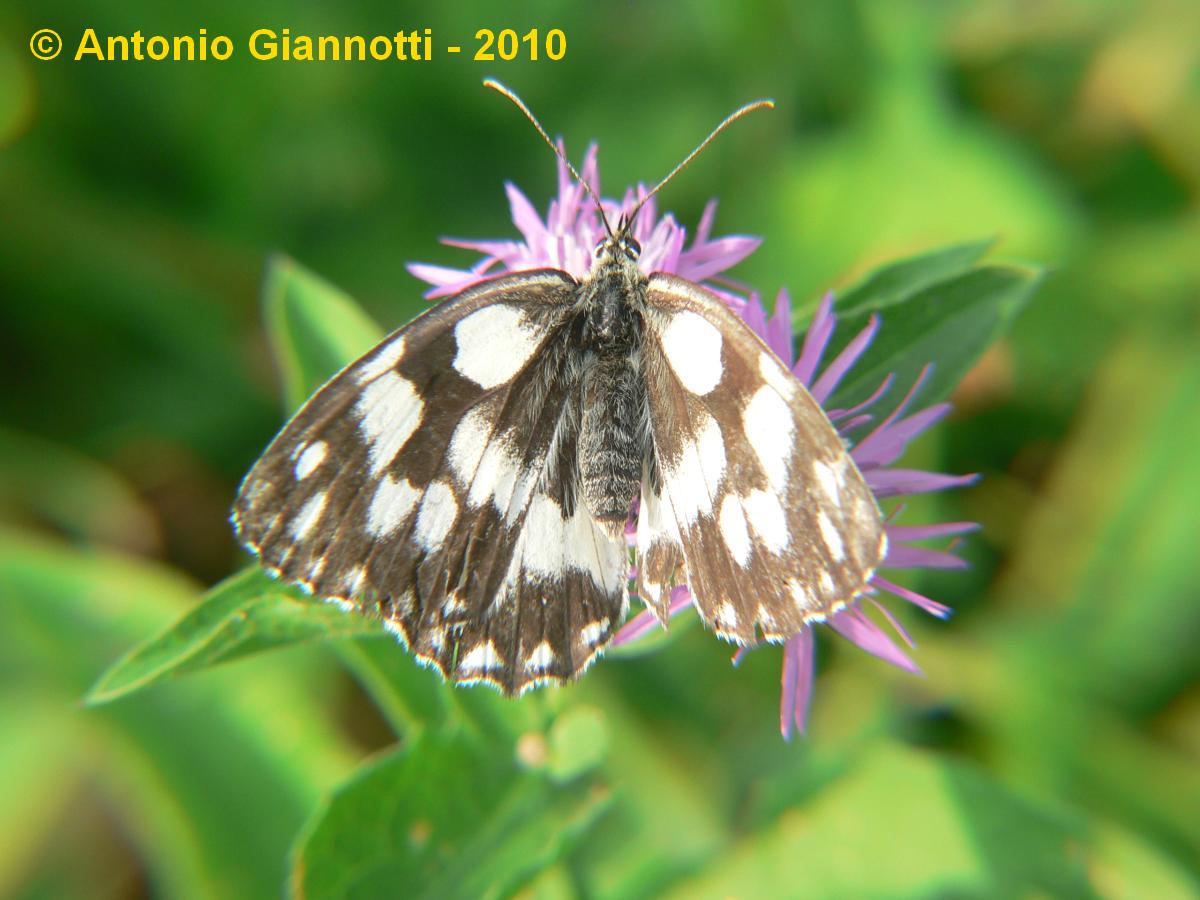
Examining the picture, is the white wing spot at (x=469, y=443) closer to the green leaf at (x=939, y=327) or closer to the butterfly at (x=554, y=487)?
the butterfly at (x=554, y=487)

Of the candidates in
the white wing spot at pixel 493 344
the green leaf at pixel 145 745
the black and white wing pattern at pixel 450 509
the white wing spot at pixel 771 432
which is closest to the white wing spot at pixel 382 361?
the black and white wing pattern at pixel 450 509

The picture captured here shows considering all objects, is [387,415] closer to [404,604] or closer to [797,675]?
[404,604]

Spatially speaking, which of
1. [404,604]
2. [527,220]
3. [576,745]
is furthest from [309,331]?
[576,745]

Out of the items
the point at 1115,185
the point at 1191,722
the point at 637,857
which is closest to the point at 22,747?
the point at 637,857

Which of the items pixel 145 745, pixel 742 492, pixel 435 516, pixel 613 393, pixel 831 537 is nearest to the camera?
pixel 831 537

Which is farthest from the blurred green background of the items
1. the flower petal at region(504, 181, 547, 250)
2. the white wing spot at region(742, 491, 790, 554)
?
the flower petal at region(504, 181, 547, 250)

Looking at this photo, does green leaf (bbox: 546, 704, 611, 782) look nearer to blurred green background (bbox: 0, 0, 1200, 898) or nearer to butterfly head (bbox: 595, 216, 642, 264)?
blurred green background (bbox: 0, 0, 1200, 898)
